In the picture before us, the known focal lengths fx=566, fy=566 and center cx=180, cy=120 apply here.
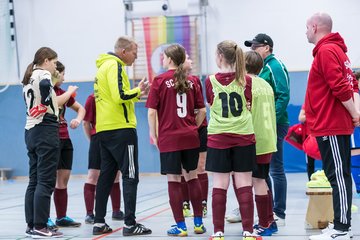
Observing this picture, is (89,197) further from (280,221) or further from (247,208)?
(247,208)

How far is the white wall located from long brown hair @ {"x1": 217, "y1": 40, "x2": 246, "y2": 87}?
7287 mm

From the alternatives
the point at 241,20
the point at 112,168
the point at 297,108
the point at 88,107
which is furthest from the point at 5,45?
the point at 112,168

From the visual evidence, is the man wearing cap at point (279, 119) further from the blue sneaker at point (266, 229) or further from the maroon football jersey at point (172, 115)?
the maroon football jersey at point (172, 115)

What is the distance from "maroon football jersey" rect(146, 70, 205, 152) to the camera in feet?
13.2

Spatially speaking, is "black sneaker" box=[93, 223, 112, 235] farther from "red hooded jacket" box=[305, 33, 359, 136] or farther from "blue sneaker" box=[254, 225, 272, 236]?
"red hooded jacket" box=[305, 33, 359, 136]

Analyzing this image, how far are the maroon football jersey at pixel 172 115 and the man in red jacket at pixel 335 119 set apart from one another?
2.98 feet

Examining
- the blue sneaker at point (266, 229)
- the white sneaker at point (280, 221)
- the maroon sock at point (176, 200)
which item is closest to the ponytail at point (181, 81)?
the maroon sock at point (176, 200)

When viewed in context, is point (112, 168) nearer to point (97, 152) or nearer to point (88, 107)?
point (97, 152)

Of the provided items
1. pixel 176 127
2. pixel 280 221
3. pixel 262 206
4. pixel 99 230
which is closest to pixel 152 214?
pixel 99 230

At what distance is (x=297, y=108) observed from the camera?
419 inches

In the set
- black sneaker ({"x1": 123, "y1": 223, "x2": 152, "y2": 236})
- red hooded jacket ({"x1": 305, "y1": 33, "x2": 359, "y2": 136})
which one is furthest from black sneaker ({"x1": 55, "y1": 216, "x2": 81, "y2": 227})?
red hooded jacket ({"x1": 305, "y1": 33, "x2": 359, "y2": 136})

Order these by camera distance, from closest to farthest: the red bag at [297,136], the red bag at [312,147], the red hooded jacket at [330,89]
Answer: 1. the red hooded jacket at [330,89]
2. the red bag at [312,147]
3. the red bag at [297,136]

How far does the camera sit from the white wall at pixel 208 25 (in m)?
10.7

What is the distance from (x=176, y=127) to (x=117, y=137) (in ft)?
1.59
